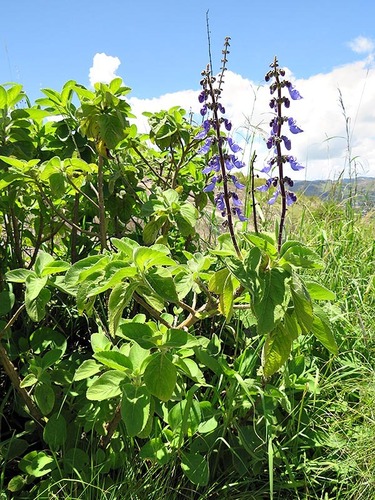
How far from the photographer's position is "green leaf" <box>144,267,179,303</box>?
136cm

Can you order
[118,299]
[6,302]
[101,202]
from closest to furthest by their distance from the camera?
[118,299] < [6,302] < [101,202]

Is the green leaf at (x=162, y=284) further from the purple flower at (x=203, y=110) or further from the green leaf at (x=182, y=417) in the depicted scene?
the purple flower at (x=203, y=110)

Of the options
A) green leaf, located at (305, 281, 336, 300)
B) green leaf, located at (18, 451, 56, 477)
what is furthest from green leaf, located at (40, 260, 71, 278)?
green leaf, located at (305, 281, 336, 300)

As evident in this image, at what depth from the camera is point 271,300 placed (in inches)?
52.1

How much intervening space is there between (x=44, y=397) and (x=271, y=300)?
0.84 metres

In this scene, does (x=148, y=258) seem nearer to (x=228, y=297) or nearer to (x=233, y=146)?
(x=228, y=297)

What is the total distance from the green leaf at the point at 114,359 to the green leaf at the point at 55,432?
354 millimetres

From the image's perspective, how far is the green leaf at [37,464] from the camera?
1.67 m

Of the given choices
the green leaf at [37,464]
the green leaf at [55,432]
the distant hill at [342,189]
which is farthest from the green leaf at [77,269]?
the distant hill at [342,189]

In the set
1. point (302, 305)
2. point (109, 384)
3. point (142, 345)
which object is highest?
point (302, 305)

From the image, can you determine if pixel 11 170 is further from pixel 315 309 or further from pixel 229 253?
pixel 315 309

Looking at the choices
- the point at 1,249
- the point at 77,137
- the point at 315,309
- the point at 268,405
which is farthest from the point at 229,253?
the point at 1,249

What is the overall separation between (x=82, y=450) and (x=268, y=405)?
0.63 meters

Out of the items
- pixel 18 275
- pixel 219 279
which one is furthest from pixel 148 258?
pixel 18 275
